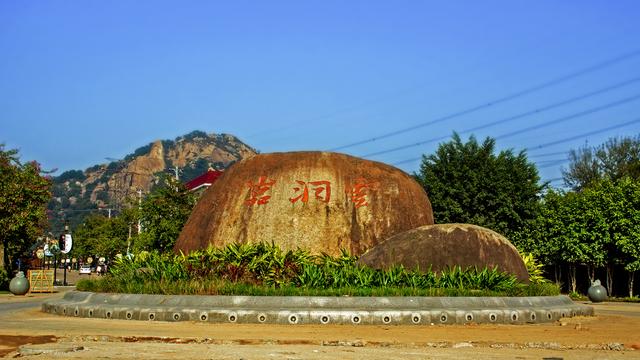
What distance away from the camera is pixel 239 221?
2252 cm

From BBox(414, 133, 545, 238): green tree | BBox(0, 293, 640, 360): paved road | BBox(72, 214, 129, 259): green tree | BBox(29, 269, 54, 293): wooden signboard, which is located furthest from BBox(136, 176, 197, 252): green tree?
BBox(72, 214, 129, 259): green tree

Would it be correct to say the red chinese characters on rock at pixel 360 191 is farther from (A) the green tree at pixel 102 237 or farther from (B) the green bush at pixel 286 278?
(A) the green tree at pixel 102 237

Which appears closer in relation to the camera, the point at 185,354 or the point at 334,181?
the point at 185,354

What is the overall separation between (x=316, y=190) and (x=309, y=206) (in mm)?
575

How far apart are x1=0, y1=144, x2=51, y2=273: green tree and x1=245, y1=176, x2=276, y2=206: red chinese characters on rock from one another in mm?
20033

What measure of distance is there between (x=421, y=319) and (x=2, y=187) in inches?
1139

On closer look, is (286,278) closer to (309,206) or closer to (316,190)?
(309,206)

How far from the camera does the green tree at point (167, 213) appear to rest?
118 ft

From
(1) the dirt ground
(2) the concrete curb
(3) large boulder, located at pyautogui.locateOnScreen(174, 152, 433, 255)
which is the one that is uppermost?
(3) large boulder, located at pyautogui.locateOnScreen(174, 152, 433, 255)

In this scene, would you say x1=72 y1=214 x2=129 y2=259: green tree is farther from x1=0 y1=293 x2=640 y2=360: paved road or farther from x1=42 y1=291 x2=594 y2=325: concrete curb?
x1=0 y1=293 x2=640 y2=360: paved road

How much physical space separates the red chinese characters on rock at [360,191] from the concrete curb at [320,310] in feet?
19.6

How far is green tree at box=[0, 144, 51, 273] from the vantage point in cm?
3828

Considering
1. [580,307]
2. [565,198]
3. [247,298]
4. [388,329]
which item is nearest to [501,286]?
[580,307]

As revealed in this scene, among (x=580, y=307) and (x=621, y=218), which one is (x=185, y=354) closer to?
(x=580, y=307)
